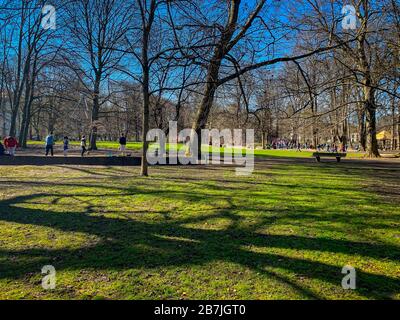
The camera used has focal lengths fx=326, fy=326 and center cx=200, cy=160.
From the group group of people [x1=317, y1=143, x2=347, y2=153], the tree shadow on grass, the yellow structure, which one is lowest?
the tree shadow on grass

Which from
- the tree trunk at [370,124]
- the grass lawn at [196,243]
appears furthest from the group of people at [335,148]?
the grass lawn at [196,243]

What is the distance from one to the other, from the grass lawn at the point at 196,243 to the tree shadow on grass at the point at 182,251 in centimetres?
2

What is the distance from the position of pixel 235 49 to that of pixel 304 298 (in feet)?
33.8

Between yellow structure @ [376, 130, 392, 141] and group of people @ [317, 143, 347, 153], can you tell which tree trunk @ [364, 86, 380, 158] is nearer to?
group of people @ [317, 143, 347, 153]

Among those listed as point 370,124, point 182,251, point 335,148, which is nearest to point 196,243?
point 182,251

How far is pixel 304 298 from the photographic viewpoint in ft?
11.2

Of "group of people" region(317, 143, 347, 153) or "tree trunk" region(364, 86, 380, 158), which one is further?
"group of people" region(317, 143, 347, 153)

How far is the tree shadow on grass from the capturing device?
157 inches

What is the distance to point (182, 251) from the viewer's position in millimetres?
4770

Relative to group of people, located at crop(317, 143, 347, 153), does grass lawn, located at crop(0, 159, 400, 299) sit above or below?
below

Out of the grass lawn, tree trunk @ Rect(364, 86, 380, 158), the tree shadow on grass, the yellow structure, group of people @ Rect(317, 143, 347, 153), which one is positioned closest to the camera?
the grass lawn

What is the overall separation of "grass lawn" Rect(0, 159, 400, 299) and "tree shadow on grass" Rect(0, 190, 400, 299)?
2 cm

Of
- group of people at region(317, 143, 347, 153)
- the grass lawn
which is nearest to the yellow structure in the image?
group of people at region(317, 143, 347, 153)

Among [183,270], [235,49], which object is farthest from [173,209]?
[235,49]
